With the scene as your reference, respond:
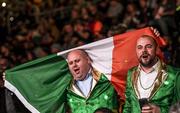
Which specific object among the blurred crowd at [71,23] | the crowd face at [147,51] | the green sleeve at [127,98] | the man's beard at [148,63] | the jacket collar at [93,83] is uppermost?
the blurred crowd at [71,23]

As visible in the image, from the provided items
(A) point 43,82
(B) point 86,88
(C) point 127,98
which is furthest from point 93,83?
(A) point 43,82

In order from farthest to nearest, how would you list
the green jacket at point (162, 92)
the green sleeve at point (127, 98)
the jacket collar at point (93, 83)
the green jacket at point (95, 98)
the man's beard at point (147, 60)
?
1. the jacket collar at point (93, 83)
2. the green jacket at point (95, 98)
3. the green sleeve at point (127, 98)
4. the man's beard at point (147, 60)
5. the green jacket at point (162, 92)

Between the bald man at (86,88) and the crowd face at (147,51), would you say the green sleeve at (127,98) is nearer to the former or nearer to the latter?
the bald man at (86,88)

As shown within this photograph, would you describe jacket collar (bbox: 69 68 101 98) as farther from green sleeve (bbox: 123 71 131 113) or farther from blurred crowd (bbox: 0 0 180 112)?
blurred crowd (bbox: 0 0 180 112)

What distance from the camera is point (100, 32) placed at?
472 inches

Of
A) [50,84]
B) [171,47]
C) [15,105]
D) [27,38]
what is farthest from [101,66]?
[27,38]

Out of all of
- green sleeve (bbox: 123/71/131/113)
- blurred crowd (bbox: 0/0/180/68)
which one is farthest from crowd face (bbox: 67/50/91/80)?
blurred crowd (bbox: 0/0/180/68)

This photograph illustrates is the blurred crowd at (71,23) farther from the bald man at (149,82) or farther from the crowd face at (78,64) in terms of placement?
the bald man at (149,82)

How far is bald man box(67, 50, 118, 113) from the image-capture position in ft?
23.7

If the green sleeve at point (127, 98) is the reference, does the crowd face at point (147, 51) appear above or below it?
above

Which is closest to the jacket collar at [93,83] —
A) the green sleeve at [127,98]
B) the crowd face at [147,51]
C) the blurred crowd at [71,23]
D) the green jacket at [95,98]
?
the green jacket at [95,98]

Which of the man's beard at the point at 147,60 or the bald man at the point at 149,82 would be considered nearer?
the bald man at the point at 149,82

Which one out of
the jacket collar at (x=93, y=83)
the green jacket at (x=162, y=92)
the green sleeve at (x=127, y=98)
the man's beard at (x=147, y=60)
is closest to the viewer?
the green jacket at (x=162, y=92)

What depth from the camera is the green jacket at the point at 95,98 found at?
23.6 feet
